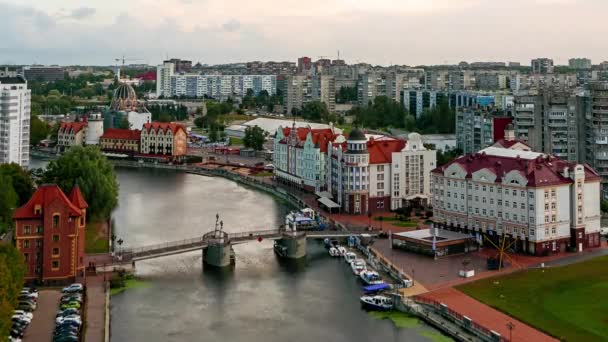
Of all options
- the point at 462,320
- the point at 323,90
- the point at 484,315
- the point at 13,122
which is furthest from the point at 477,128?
the point at 323,90

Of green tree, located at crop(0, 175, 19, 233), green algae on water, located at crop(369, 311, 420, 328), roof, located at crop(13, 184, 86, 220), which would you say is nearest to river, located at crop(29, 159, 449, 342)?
green algae on water, located at crop(369, 311, 420, 328)

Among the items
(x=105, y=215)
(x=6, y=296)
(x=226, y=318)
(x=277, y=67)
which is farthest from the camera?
(x=277, y=67)

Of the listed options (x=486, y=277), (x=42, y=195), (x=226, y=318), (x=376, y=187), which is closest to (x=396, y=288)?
(x=486, y=277)

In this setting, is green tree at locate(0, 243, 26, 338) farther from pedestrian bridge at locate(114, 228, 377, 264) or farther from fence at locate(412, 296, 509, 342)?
fence at locate(412, 296, 509, 342)

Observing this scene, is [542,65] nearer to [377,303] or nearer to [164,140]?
[164,140]

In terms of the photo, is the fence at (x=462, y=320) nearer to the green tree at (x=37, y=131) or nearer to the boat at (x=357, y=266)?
the boat at (x=357, y=266)

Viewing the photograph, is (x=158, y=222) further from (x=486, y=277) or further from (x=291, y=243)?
(x=486, y=277)
